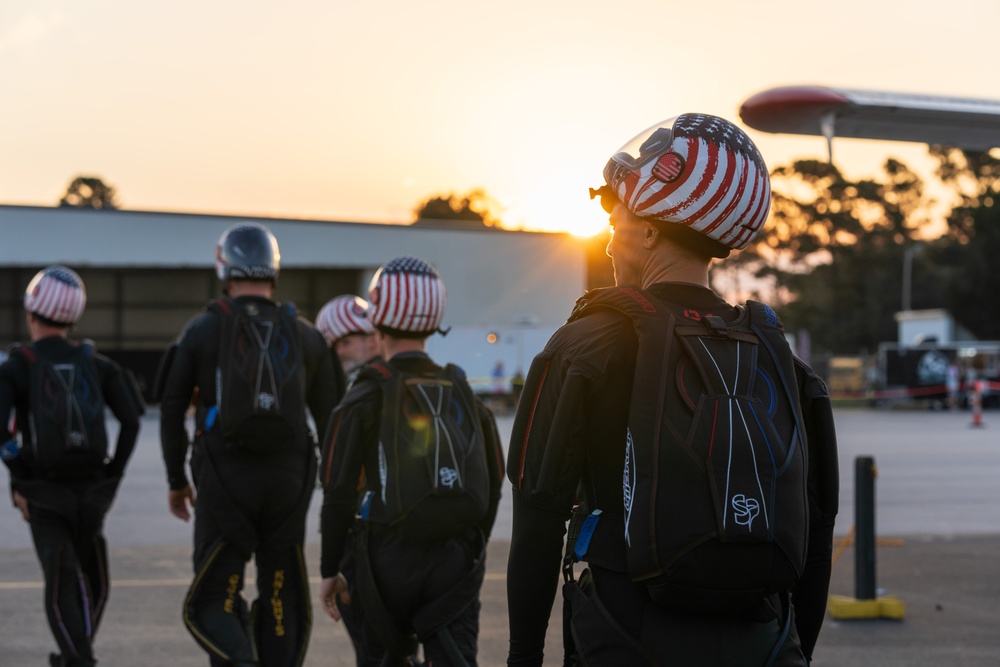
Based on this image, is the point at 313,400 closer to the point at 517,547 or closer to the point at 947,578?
the point at 517,547

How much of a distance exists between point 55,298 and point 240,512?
5.46 feet

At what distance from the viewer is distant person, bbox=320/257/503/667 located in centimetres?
439

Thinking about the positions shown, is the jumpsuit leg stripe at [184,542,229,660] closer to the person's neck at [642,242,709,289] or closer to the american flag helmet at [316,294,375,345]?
the american flag helmet at [316,294,375,345]

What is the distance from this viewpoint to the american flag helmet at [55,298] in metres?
5.93

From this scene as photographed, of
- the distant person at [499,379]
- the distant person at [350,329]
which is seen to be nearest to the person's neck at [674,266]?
the distant person at [350,329]

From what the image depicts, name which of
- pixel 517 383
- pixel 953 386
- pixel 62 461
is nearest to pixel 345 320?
pixel 62 461

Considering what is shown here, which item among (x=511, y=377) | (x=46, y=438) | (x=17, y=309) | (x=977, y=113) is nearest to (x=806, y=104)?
(x=977, y=113)

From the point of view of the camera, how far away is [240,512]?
202 inches

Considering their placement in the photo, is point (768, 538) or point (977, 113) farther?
point (977, 113)

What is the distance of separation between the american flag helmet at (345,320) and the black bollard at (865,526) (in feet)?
10.3

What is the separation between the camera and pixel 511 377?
3191 centimetres

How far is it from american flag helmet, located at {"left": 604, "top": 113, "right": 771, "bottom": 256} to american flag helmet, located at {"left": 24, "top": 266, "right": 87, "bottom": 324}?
4.09 metres

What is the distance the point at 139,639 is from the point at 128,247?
3633 centimetres

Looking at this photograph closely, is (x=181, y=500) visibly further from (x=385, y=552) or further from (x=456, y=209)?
(x=456, y=209)
